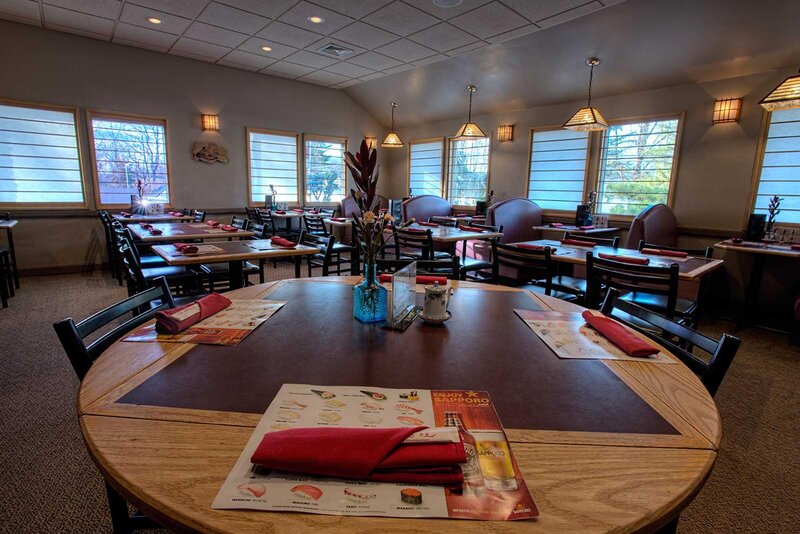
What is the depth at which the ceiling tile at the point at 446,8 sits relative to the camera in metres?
3.87

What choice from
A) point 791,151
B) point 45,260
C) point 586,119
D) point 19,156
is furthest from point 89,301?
point 791,151

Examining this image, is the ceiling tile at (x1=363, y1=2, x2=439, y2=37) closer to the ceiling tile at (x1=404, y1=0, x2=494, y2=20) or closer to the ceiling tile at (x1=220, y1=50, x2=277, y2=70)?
the ceiling tile at (x1=404, y1=0, x2=494, y2=20)

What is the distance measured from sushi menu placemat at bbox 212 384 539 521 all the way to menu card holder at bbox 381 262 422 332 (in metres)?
0.43

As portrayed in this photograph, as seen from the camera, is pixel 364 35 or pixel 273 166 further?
pixel 273 166

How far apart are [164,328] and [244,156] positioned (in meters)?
6.45

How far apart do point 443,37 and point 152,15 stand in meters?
3.37

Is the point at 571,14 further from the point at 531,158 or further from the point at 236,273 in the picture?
the point at 236,273

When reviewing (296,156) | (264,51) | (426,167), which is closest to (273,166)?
(296,156)

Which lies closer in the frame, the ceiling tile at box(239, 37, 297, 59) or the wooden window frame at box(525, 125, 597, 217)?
the ceiling tile at box(239, 37, 297, 59)

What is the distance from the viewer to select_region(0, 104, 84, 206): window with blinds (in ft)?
16.7

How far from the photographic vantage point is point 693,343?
1.16m

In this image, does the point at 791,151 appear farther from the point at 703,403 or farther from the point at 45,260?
the point at 45,260

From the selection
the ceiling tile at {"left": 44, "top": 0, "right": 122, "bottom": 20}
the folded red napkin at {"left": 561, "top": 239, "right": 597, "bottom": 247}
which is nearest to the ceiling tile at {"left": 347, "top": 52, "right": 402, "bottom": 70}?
the ceiling tile at {"left": 44, "top": 0, "right": 122, "bottom": 20}

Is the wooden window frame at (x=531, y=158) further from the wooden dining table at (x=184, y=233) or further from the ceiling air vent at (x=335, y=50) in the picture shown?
the wooden dining table at (x=184, y=233)
